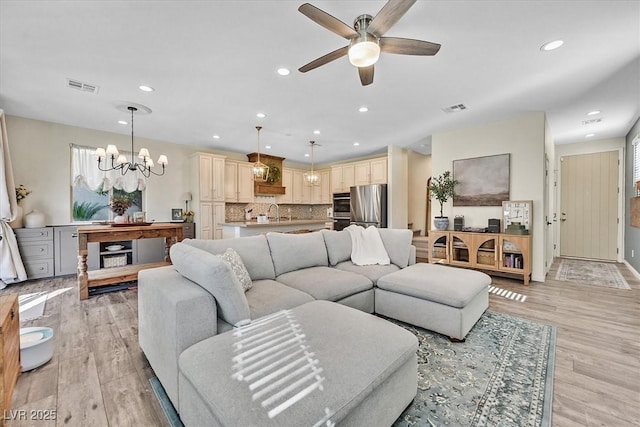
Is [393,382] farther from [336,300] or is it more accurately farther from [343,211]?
[343,211]

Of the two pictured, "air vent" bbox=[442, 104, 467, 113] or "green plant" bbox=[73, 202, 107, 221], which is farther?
"green plant" bbox=[73, 202, 107, 221]

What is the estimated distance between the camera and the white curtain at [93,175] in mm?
4738

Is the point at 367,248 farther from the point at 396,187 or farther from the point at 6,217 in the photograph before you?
the point at 6,217

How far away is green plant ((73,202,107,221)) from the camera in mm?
4777

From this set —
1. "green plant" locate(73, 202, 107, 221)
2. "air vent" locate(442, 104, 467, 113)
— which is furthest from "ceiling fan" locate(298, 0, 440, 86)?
"green plant" locate(73, 202, 107, 221)

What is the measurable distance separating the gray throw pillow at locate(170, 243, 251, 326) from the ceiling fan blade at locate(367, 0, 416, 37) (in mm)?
1914

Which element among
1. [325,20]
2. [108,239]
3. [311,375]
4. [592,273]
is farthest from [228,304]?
[592,273]

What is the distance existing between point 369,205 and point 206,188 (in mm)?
3749

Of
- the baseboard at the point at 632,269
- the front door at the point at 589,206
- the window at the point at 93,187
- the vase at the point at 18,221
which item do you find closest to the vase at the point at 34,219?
the vase at the point at 18,221

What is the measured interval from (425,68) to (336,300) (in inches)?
101

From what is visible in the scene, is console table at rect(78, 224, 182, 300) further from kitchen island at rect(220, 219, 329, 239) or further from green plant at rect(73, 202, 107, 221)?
green plant at rect(73, 202, 107, 221)

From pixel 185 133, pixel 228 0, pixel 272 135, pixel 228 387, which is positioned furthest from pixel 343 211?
pixel 228 387

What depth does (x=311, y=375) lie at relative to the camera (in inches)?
43.1

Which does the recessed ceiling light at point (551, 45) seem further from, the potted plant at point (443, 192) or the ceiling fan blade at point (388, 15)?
the potted plant at point (443, 192)
